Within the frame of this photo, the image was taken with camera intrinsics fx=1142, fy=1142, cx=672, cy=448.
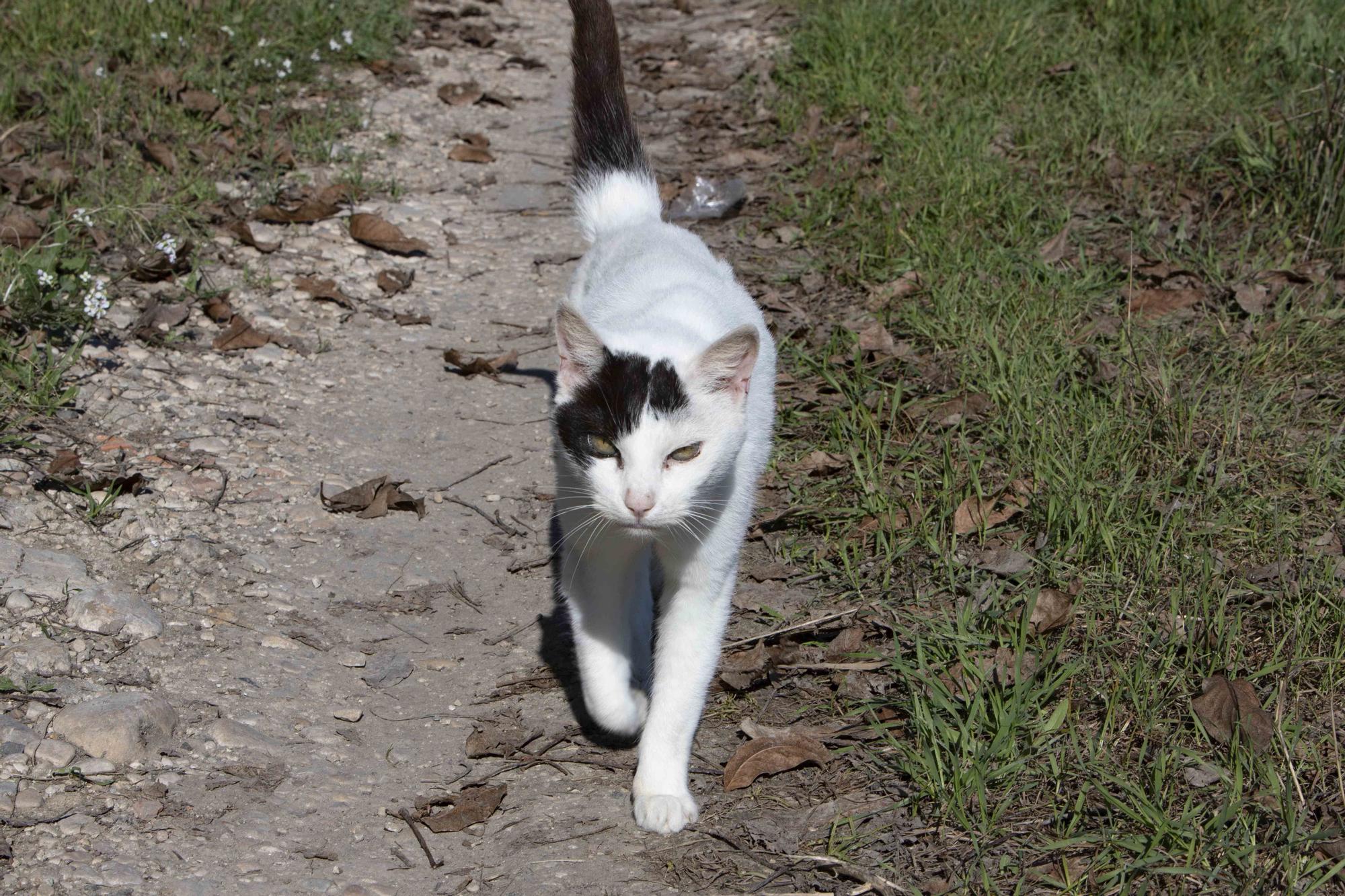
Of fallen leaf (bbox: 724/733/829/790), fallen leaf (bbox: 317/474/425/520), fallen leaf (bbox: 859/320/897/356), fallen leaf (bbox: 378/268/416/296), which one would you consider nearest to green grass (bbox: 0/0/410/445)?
fallen leaf (bbox: 378/268/416/296)

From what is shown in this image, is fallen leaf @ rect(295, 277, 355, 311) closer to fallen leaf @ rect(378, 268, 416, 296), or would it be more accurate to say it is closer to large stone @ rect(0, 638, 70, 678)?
fallen leaf @ rect(378, 268, 416, 296)

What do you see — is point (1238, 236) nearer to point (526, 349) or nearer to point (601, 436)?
point (526, 349)

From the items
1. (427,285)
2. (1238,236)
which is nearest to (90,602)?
(427,285)

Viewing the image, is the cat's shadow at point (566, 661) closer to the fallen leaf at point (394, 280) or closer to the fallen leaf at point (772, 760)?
the fallen leaf at point (772, 760)

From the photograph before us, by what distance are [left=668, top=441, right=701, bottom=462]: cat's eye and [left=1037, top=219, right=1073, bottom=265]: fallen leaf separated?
259 cm

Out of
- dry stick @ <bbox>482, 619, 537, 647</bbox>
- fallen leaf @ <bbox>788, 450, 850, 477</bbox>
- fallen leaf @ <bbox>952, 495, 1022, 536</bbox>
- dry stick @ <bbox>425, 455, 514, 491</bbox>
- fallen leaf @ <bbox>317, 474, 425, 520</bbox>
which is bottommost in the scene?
dry stick @ <bbox>425, 455, 514, 491</bbox>

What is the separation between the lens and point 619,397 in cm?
263

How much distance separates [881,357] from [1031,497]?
1.03m

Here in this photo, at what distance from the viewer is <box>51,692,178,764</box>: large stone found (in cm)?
264

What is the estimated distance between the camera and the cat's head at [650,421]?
2.59 metres

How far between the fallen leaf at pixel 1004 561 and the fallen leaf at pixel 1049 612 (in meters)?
0.17

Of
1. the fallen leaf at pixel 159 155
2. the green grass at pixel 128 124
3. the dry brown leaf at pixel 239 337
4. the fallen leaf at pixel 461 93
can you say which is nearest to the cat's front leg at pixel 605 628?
the green grass at pixel 128 124

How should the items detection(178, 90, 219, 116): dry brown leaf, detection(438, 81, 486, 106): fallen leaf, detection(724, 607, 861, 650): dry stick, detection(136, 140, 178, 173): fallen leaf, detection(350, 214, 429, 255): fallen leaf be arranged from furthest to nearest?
1. detection(438, 81, 486, 106): fallen leaf
2. detection(178, 90, 219, 116): dry brown leaf
3. detection(350, 214, 429, 255): fallen leaf
4. detection(136, 140, 178, 173): fallen leaf
5. detection(724, 607, 861, 650): dry stick

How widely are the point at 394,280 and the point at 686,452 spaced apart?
300 cm
